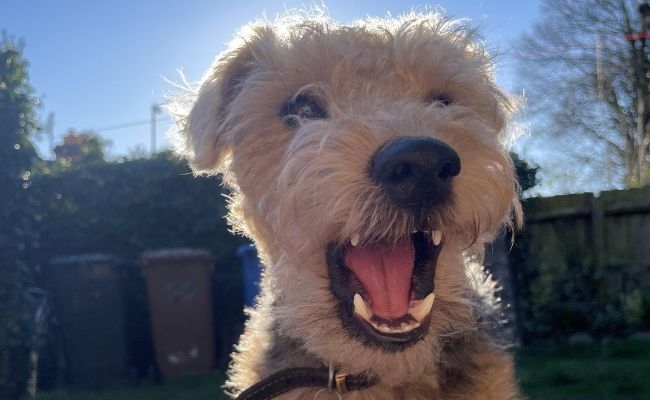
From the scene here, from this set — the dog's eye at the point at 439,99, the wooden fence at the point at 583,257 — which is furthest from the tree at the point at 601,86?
the dog's eye at the point at 439,99

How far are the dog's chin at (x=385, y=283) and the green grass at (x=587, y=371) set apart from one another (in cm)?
324

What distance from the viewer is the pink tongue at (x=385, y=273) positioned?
2.38 meters

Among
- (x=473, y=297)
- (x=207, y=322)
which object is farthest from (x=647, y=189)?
(x=473, y=297)

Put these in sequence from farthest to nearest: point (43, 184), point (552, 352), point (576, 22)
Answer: point (576, 22) < point (43, 184) < point (552, 352)

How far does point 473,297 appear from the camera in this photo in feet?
9.06

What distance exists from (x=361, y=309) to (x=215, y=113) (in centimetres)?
122

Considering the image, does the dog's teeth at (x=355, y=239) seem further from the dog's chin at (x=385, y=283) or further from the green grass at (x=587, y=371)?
the green grass at (x=587, y=371)

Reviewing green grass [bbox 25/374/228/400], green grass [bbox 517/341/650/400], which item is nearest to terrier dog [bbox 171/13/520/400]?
green grass [bbox 517/341/650/400]

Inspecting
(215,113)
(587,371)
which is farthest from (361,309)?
(587,371)

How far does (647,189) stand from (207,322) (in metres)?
5.79

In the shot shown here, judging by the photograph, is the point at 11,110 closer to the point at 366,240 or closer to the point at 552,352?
the point at 366,240

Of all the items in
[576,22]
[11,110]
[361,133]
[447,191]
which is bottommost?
[447,191]

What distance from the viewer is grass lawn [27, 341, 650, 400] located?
5207mm

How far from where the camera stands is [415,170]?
Result: 2.11 meters
